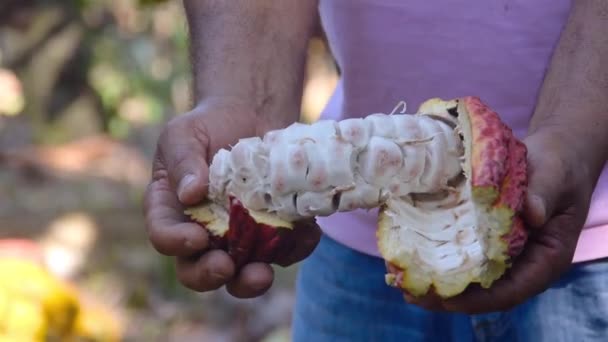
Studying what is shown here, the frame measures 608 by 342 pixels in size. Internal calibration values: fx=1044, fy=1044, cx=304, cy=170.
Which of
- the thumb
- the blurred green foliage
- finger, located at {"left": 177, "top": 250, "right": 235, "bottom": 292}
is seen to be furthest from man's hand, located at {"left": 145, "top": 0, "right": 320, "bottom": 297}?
the blurred green foliage

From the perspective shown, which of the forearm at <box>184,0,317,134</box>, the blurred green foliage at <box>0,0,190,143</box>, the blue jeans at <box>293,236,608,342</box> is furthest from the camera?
the blurred green foliage at <box>0,0,190,143</box>

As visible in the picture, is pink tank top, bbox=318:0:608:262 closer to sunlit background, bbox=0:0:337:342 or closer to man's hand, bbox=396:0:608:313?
man's hand, bbox=396:0:608:313

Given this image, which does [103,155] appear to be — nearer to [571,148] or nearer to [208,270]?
[208,270]

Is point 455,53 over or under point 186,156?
over

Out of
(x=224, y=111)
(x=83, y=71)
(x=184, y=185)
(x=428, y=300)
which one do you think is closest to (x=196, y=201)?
(x=184, y=185)

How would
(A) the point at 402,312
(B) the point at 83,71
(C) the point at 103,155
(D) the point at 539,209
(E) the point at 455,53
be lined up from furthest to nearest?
1. (B) the point at 83,71
2. (C) the point at 103,155
3. (A) the point at 402,312
4. (E) the point at 455,53
5. (D) the point at 539,209

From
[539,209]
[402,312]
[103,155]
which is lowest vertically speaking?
[103,155]
